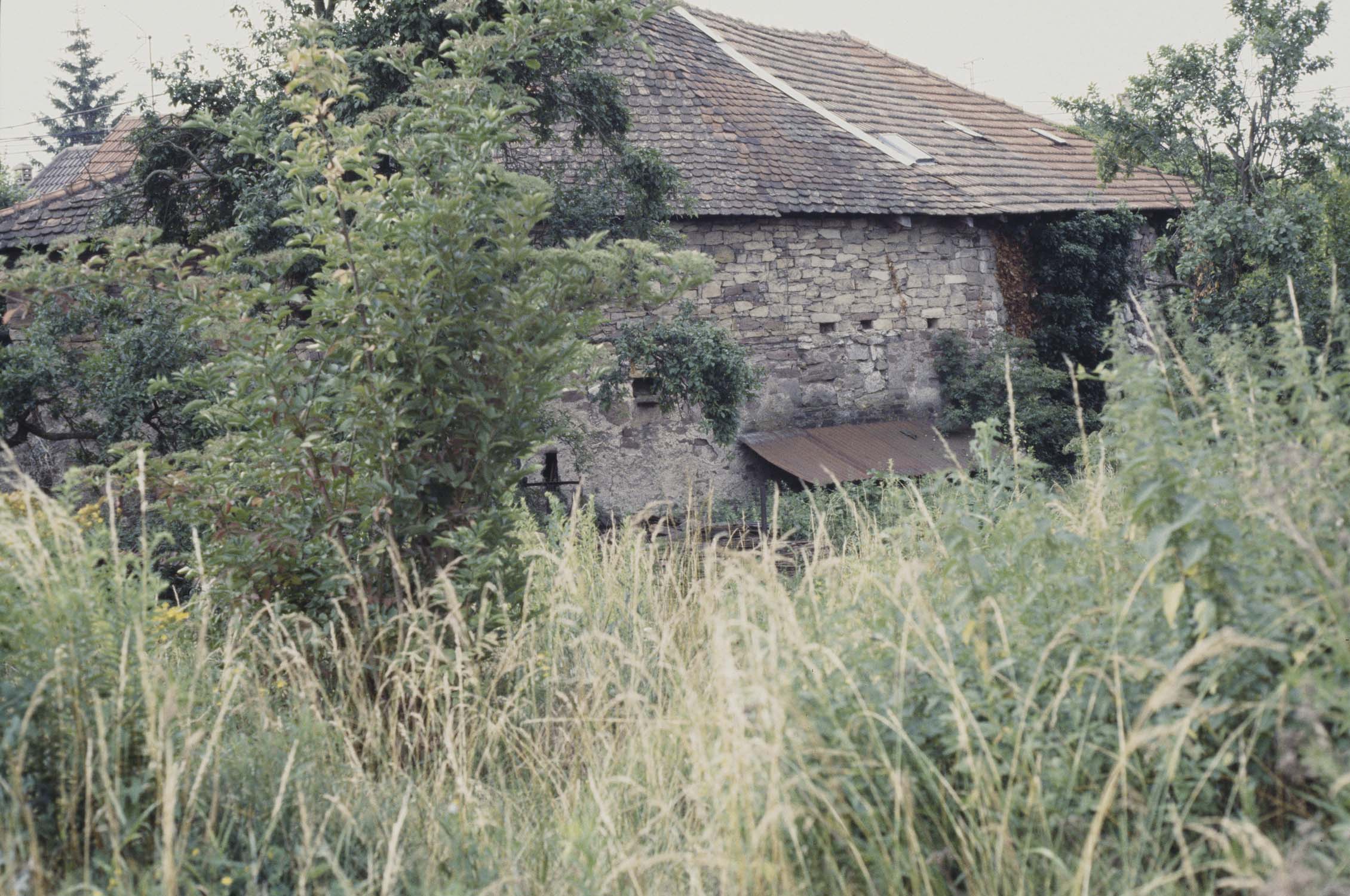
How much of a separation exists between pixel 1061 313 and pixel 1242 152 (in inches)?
139

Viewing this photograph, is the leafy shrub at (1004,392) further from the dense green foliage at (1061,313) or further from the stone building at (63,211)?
the stone building at (63,211)

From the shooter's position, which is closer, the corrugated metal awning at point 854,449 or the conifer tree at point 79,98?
the corrugated metal awning at point 854,449

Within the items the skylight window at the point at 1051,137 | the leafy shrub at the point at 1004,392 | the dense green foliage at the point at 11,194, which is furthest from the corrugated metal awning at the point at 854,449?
the dense green foliage at the point at 11,194

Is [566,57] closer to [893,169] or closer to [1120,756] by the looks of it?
[893,169]

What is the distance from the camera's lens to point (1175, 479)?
103 inches

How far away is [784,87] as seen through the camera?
1489 centimetres

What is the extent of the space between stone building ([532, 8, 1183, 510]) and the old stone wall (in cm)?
2

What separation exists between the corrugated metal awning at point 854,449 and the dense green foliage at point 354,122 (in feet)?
9.52

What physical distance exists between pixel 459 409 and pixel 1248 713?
284 centimetres

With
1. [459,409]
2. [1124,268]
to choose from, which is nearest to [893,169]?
[1124,268]

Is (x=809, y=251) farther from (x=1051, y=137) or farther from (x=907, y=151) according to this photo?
(x=1051, y=137)

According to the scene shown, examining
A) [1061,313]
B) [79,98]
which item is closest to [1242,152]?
[1061,313]

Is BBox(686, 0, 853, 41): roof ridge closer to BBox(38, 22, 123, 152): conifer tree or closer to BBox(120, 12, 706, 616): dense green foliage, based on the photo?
BBox(120, 12, 706, 616): dense green foliage

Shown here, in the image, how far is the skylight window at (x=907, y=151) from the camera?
46.9ft
